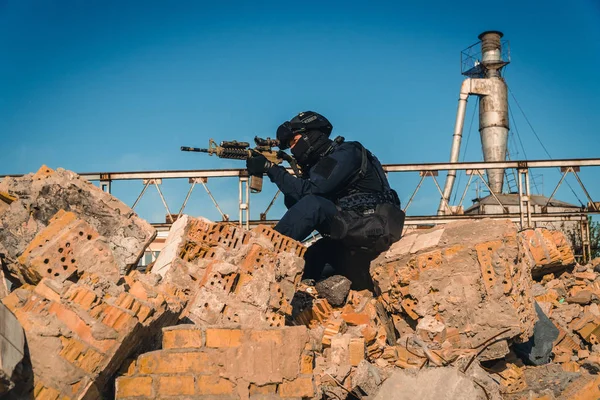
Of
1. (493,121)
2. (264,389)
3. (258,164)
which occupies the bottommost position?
(264,389)

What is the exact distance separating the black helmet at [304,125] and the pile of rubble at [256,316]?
1.35 metres

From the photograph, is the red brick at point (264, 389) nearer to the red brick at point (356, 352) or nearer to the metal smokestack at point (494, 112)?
the red brick at point (356, 352)

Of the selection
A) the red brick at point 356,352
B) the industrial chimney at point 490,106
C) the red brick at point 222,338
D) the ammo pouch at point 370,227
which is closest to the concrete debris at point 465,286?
the ammo pouch at point 370,227

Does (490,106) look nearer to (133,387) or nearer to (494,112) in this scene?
(494,112)

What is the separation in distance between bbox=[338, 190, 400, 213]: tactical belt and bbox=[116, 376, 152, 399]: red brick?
3.28 metres

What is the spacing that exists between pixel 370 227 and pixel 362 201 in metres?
0.31

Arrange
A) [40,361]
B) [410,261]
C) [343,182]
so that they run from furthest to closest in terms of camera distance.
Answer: [343,182] < [410,261] < [40,361]

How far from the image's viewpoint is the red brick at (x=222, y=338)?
4.02 metres

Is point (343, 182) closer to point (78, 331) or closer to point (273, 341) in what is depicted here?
point (273, 341)

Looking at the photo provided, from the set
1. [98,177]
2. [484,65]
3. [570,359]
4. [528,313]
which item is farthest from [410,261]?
[484,65]

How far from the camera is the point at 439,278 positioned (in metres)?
6.10

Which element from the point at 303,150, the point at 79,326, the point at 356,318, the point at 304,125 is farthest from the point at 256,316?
the point at 304,125

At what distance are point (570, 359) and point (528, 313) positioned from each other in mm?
672

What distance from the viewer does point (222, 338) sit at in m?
4.02
